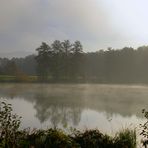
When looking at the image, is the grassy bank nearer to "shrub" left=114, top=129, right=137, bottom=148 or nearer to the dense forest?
"shrub" left=114, top=129, right=137, bottom=148

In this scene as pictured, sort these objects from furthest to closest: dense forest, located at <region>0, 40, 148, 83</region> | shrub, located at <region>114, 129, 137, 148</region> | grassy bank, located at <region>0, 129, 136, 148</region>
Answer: dense forest, located at <region>0, 40, 148, 83</region> < shrub, located at <region>114, 129, 137, 148</region> < grassy bank, located at <region>0, 129, 136, 148</region>

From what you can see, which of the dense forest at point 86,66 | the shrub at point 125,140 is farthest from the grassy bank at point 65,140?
the dense forest at point 86,66

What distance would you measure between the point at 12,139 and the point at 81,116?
10.5 metres

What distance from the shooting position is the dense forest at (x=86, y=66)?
60.8 m

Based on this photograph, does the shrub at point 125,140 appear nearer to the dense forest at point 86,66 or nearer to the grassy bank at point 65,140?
the grassy bank at point 65,140

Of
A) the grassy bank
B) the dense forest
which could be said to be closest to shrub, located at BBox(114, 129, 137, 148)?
the grassy bank

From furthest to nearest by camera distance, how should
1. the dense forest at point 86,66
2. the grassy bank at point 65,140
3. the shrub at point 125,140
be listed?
the dense forest at point 86,66 → the shrub at point 125,140 → the grassy bank at point 65,140

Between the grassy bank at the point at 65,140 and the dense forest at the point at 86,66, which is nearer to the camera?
the grassy bank at the point at 65,140

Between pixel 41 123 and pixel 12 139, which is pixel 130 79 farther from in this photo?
pixel 12 139

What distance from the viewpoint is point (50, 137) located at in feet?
21.6

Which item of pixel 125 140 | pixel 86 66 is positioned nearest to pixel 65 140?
pixel 125 140

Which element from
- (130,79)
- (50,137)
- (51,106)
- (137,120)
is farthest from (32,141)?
(130,79)

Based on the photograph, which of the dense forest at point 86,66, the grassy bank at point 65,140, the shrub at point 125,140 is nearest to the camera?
the grassy bank at point 65,140

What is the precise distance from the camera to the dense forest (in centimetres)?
6078
